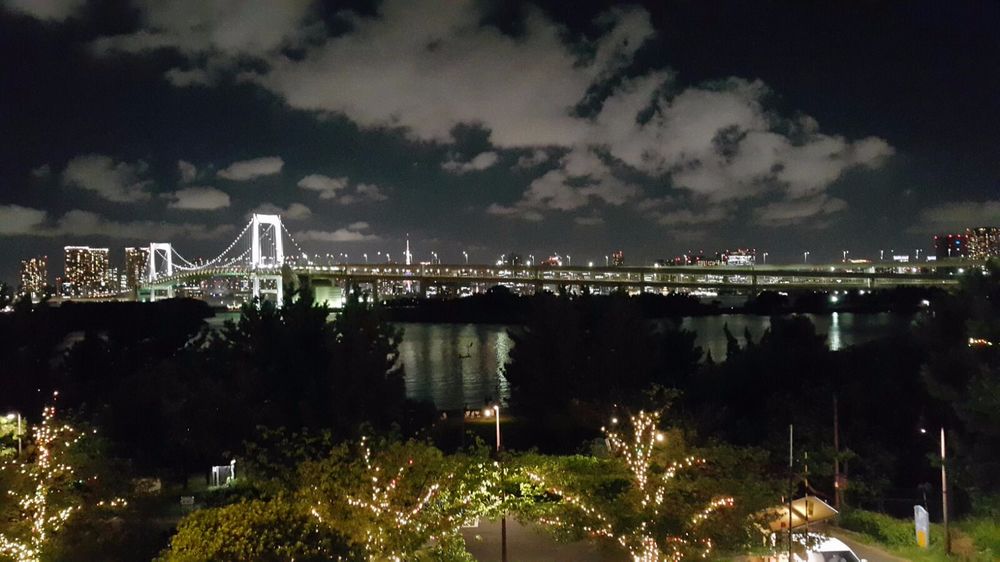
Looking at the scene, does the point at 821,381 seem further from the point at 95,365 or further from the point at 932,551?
the point at 95,365

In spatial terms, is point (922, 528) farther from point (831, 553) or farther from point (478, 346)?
point (478, 346)

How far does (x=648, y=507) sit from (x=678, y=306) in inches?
1123

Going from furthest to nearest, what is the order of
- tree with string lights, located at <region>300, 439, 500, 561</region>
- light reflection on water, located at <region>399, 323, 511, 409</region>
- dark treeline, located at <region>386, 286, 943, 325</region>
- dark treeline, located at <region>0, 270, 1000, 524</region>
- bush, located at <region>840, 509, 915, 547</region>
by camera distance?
dark treeline, located at <region>386, 286, 943, 325</region>
light reflection on water, located at <region>399, 323, 511, 409</region>
dark treeline, located at <region>0, 270, 1000, 524</region>
bush, located at <region>840, 509, 915, 547</region>
tree with string lights, located at <region>300, 439, 500, 561</region>

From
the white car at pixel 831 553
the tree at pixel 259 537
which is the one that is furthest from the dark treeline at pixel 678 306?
the tree at pixel 259 537

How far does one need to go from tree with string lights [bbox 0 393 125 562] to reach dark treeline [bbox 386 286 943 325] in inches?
977

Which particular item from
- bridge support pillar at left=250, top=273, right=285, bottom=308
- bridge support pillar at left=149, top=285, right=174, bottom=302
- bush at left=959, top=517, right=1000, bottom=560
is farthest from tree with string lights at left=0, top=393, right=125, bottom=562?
bridge support pillar at left=149, top=285, right=174, bottom=302

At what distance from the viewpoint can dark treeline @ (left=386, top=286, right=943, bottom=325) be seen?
102 feet

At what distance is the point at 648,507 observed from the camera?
13.6 feet

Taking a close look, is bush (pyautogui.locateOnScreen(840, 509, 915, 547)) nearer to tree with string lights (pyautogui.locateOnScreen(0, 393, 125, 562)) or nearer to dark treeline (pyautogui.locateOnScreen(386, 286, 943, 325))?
tree with string lights (pyautogui.locateOnScreen(0, 393, 125, 562))

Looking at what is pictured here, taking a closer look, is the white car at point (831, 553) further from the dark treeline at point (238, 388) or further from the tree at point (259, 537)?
the dark treeline at point (238, 388)

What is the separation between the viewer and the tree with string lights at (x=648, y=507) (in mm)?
4043

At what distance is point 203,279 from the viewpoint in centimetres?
3331

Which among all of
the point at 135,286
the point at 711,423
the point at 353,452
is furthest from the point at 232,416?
the point at 135,286

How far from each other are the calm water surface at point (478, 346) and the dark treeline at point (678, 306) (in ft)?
2.29
